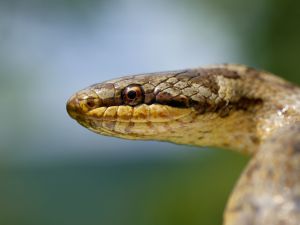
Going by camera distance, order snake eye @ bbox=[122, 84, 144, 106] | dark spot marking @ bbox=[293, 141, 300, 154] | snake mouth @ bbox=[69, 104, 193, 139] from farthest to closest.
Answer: snake eye @ bbox=[122, 84, 144, 106]
snake mouth @ bbox=[69, 104, 193, 139]
dark spot marking @ bbox=[293, 141, 300, 154]

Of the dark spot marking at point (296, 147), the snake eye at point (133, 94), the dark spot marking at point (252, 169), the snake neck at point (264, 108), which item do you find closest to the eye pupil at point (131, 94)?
the snake eye at point (133, 94)

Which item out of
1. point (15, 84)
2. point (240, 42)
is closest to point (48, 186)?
point (15, 84)

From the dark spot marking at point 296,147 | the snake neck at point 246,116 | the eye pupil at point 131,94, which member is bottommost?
the snake neck at point 246,116

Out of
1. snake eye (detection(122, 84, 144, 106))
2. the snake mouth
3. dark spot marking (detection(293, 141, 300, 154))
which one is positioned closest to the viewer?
dark spot marking (detection(293, 141, 300, 154))

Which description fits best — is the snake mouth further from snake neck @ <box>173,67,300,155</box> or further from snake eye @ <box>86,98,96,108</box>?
snake neck @ <box>173,67,300,155</box>

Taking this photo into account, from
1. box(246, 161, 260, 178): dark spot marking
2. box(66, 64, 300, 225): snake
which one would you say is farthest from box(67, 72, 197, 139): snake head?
box(246, 161, 260, 178): dark spot marking

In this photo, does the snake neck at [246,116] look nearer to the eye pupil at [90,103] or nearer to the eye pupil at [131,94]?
the eye pupil at [131,94]

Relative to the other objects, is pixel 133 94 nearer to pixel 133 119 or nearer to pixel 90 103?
pixel 133 119
